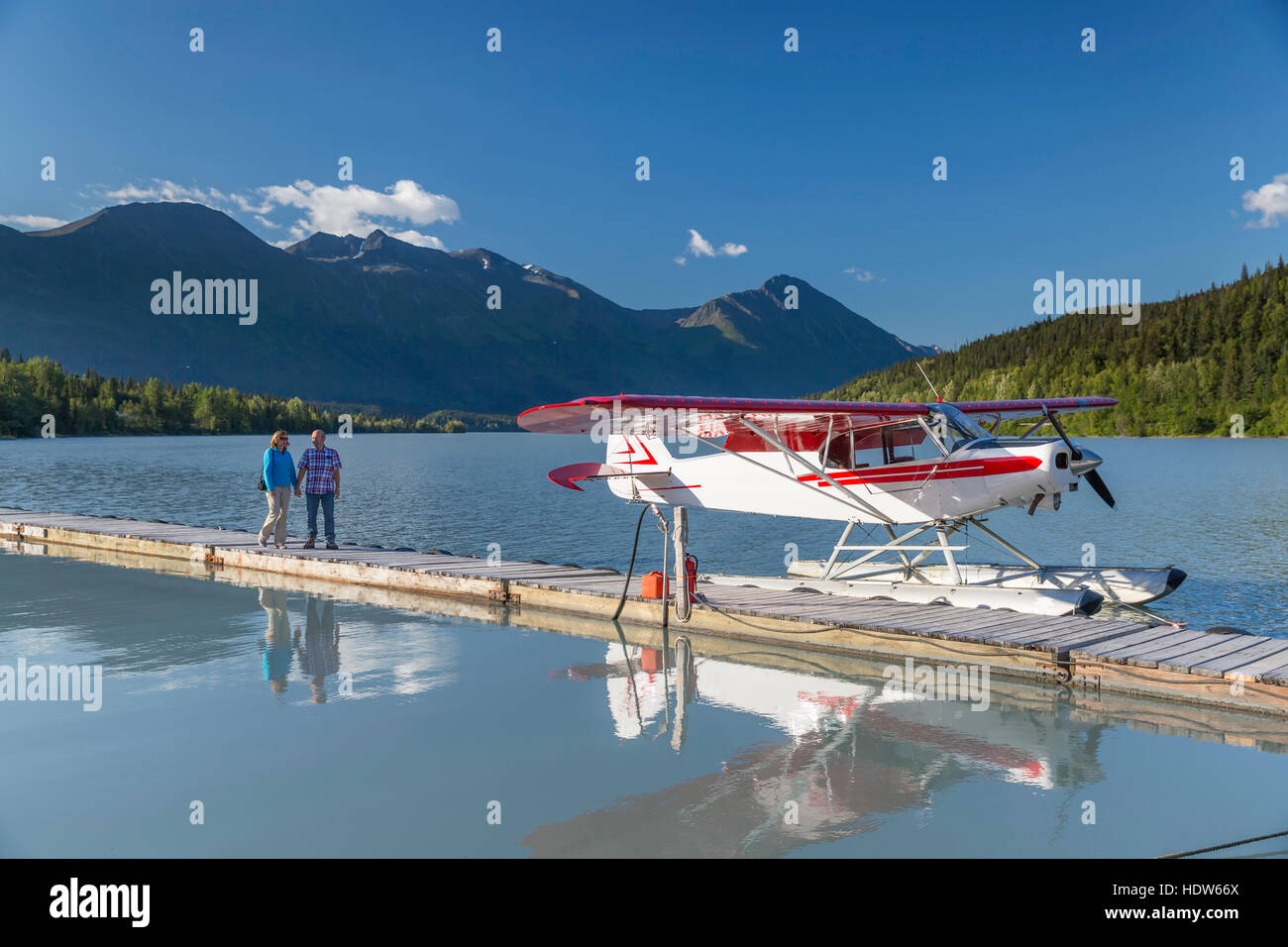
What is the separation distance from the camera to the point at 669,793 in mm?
5301

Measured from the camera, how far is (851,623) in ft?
27.9

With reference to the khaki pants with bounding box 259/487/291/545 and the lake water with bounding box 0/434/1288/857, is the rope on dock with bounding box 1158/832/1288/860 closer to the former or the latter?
the lake water with bounding box 0/434/1288/857

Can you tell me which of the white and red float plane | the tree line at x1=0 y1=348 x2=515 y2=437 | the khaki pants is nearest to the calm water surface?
the white and red float plane

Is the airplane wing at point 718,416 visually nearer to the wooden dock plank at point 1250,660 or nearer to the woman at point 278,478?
the wooden dock plank at point 1250,660

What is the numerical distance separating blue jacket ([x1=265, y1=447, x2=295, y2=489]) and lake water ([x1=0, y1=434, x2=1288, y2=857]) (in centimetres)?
209

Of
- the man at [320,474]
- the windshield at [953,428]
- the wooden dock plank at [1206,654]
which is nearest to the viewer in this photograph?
the wooden dock plank at [1206,654]

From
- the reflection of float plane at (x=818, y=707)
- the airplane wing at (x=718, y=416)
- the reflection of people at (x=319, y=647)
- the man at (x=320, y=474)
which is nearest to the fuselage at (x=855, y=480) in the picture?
the airplane wing at (x=718, y=416)

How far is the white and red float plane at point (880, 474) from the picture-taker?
962 centimetres

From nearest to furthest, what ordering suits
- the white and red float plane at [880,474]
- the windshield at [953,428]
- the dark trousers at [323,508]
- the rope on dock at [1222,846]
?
the rope on dock at [1222,846] < the white and red float plane at [880,474] < the windshield at [953,428] < the dark trousers at [323,508]

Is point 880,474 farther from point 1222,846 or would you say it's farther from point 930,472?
point 1222,846

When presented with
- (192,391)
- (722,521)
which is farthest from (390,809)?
(192,391)

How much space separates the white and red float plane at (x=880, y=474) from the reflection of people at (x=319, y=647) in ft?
10.1

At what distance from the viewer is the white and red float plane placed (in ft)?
31.6

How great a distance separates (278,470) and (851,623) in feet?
29.8
